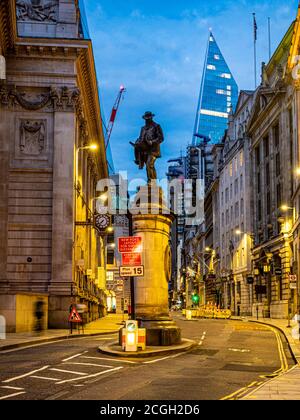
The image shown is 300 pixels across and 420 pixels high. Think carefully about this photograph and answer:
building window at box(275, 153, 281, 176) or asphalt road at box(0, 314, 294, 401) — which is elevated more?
building window at box(275, 153, 281, 176)

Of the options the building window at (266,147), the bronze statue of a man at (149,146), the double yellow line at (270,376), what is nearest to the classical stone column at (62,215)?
the double yellow line at (270,376)

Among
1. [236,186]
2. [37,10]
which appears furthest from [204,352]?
[236,186]

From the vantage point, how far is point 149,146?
25906 mm

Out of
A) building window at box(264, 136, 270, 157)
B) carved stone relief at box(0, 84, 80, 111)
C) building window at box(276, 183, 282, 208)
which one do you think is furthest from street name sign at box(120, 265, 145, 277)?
building window at box(264, 136, 270, 157)

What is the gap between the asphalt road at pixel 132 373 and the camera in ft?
42.7

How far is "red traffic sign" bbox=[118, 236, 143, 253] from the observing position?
72.8 feet

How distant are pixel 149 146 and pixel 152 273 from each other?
502 centimetres

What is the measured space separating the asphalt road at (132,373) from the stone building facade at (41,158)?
18.3m

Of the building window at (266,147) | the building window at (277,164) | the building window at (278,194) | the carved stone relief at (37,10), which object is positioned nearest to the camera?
the carved stone relief at (37,10)

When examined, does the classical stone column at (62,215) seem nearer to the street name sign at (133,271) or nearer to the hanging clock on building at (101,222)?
the hanging clock on building at (101,222)

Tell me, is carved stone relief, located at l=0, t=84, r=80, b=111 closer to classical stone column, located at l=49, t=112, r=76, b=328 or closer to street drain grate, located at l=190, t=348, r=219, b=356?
classical stone column, located at l=49, t=112, r=76, b=328

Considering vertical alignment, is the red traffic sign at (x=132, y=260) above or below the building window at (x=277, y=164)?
below

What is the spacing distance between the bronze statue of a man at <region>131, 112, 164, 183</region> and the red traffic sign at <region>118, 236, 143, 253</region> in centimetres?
409
